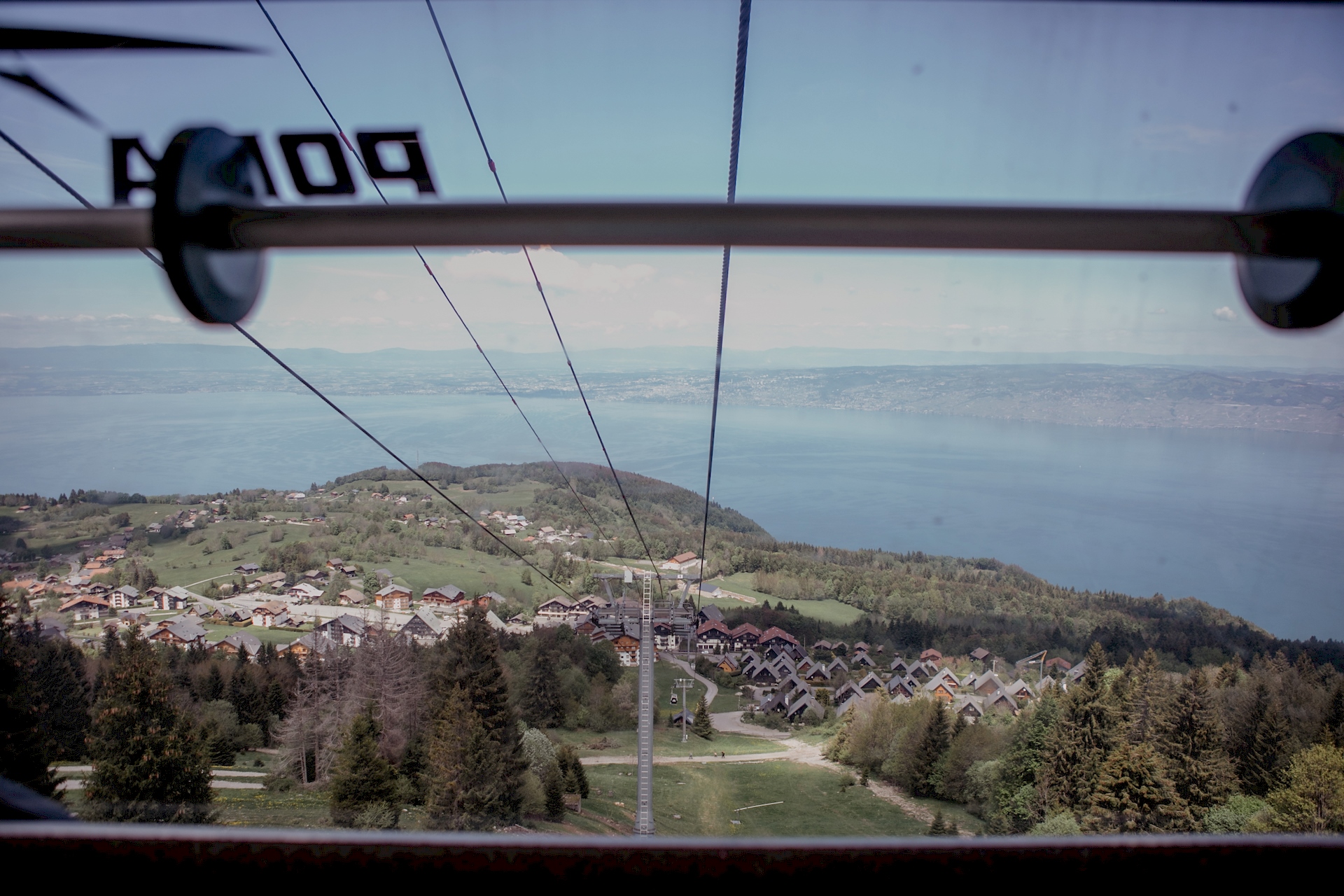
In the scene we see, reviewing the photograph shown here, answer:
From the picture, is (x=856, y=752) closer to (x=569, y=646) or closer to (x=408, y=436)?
(x=569, y=646)

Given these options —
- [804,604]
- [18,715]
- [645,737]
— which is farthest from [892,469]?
[18,715]

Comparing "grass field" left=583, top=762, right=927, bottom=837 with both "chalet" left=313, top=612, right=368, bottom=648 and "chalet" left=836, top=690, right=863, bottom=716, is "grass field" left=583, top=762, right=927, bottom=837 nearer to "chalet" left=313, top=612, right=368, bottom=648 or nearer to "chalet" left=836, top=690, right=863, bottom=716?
"chalet" left=836, top=690, right=863, bottom=716

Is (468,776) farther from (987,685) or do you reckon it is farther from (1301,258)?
(1301,258)

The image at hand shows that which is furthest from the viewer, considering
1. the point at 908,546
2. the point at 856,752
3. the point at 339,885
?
the point at 908,546

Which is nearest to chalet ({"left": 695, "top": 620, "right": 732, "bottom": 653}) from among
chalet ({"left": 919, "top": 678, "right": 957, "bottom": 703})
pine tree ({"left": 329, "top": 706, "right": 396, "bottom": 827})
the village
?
the village

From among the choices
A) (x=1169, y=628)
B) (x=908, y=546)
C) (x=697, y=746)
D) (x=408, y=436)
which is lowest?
(x=697, y=746)

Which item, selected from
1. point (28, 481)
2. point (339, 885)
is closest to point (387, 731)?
point (28, 481)
